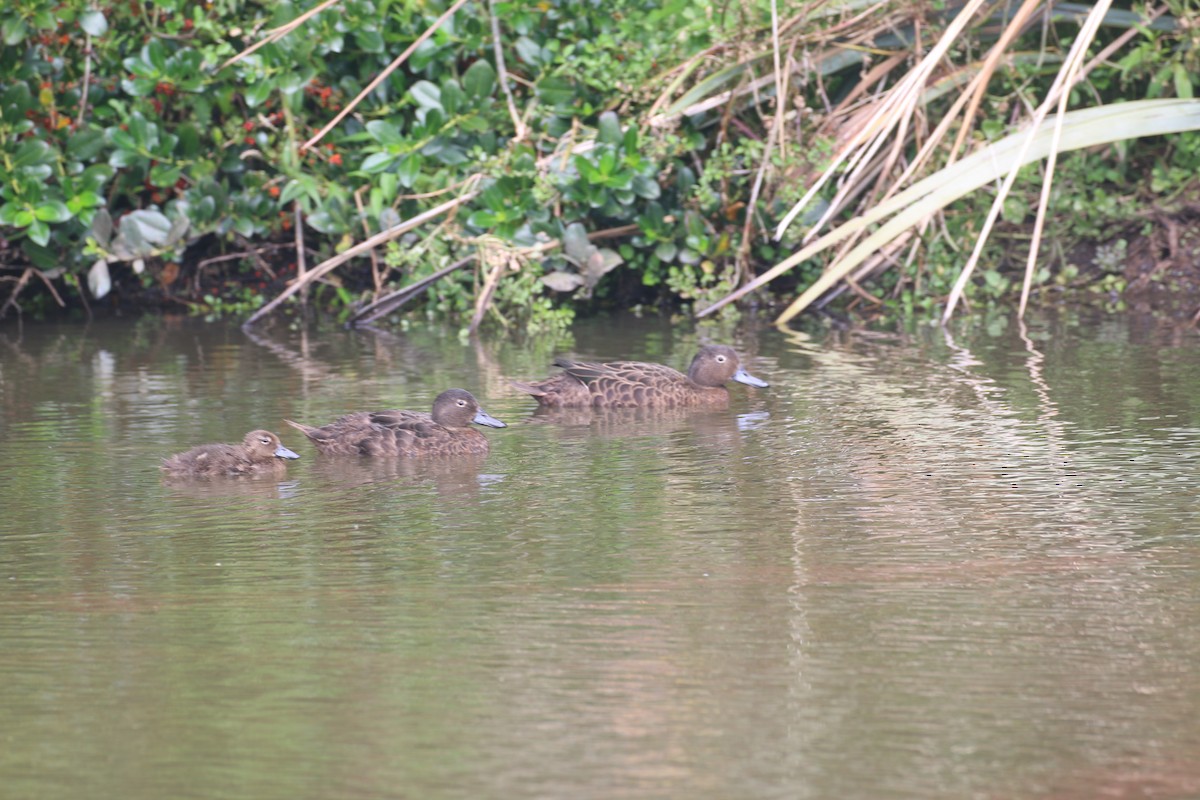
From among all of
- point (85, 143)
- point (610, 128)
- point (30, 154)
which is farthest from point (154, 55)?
point (610, 128)

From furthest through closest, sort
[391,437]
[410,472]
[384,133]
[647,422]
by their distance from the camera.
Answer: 1. [384,133]
2. [647,422]
3. [391,437]
4. [410,472]

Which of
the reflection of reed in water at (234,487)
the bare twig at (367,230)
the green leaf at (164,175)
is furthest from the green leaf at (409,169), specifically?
the reflection of reed in water at (234,487)

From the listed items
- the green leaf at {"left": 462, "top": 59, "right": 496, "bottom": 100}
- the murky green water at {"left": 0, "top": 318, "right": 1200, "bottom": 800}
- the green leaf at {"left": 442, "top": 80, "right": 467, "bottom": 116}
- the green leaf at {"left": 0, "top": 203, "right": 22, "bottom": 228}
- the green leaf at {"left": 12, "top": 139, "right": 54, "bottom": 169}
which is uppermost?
the green leaf at {"left": 462, "top": 59, "right": 496, "bottom": 100}

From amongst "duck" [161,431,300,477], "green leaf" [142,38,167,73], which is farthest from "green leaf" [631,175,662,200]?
"duck" [161,431,300,477]

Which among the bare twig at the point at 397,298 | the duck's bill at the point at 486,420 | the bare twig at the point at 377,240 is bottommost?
the duck's bill at the point at 486,420

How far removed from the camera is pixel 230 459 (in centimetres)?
849

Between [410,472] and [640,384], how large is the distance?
2.12 meters

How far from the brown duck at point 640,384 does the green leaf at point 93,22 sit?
18.4ft

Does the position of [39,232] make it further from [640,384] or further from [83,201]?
[640,384]

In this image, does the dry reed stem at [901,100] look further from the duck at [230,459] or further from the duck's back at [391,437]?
the duck at [230,459]

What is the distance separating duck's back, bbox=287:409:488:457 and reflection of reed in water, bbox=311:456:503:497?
0.04 metres

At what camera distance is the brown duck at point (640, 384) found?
10484 millimetres

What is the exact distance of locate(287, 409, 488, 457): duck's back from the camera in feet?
29.6

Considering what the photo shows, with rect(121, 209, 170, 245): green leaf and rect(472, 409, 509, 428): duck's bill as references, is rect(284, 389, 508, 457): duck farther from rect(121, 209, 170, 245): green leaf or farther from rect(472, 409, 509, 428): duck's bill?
rect(121, 209, 170, 245): green leaf
